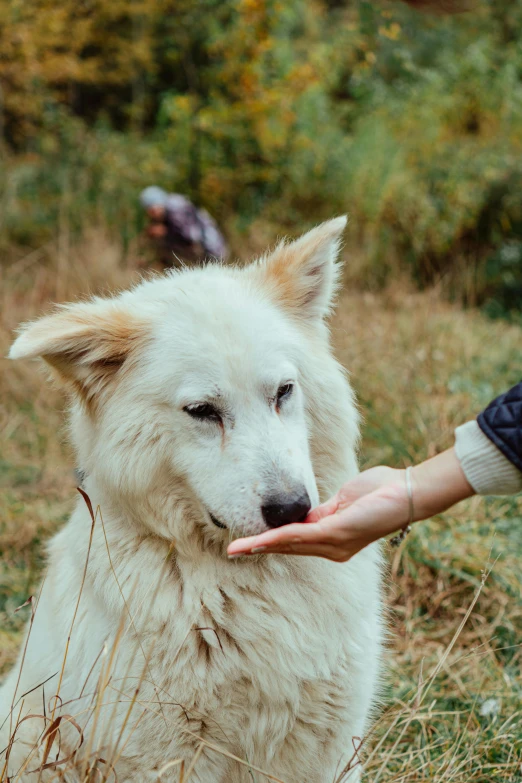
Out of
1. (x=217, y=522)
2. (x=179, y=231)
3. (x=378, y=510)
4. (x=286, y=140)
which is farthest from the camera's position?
(x=286, y=140)

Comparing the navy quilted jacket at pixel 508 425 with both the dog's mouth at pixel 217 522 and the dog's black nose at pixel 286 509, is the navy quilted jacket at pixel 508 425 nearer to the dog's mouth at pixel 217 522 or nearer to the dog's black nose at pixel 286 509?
the dog's black nose at pixel 286 509

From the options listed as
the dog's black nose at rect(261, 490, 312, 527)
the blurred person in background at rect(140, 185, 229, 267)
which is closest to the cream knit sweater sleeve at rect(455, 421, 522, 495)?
the dog's black nose at rect(261, 490, 312, 527)

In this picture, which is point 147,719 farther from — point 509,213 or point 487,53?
point 487,53

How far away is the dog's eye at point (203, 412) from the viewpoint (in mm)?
2215

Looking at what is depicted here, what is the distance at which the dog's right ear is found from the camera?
2.16 m

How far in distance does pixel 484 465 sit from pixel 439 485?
113 millimetres

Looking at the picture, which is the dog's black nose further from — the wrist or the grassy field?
the grassy field

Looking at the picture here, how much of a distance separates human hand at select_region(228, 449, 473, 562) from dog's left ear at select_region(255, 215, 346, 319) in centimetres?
88

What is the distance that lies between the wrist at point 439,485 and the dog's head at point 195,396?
0.40 m

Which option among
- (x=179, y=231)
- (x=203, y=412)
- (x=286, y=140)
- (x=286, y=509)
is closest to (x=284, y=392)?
(x=203, y=412)

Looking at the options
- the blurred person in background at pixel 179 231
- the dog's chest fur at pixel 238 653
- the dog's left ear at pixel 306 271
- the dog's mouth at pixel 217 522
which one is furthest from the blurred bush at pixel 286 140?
the dog's mouth at pixel 217 522

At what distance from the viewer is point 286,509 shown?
1.99 metres

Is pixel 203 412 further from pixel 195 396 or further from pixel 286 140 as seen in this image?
pixel 286 140

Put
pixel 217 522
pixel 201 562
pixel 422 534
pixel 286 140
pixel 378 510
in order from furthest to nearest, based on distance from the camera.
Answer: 1. pixel 286 140
2. pixel 422 534
3. pixel 201 562
4. pixel 217 522
5. pixel 378 510
